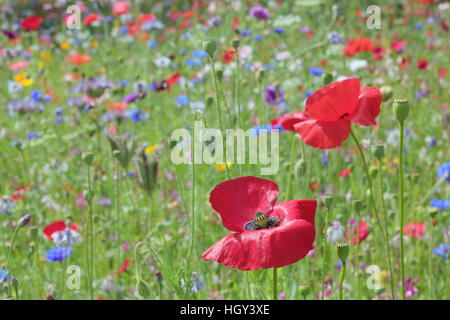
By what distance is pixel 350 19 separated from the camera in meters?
4.05

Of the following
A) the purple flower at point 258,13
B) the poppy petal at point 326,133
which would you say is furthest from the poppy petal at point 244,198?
the purple flower at point 258,13

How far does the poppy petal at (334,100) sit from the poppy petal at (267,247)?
0.22 meters

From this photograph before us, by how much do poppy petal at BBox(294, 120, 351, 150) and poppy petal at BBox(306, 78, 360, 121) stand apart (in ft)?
0.04

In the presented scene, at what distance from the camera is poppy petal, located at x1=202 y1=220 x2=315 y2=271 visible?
60cm

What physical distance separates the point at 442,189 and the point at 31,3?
5039 mm

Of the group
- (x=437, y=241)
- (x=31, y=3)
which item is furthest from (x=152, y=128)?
(x=31, y=3)

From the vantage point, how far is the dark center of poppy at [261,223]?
66 centimetres

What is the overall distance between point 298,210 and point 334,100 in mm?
182

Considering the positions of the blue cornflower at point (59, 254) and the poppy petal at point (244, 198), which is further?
the blue cornflower at point (59, 254)

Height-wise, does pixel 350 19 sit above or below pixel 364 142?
above

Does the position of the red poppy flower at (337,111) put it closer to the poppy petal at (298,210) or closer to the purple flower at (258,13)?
the poppy petal at (298,210)

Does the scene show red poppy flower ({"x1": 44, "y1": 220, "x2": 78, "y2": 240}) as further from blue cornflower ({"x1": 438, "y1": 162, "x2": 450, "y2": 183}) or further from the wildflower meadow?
blue cornflower ({"x1": 438, "y1": 162, "x2": 450, "y2": 183})
